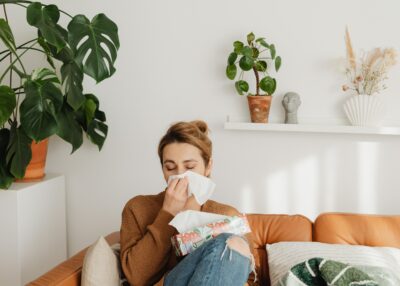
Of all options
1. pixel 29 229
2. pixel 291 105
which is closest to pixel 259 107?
pixel 291 105

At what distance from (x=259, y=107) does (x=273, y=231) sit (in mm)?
625

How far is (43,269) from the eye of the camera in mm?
2268

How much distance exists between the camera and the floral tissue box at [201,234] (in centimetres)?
143

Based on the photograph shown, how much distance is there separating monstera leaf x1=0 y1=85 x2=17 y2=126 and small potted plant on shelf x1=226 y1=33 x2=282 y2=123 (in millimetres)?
1006

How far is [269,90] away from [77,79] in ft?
2.99

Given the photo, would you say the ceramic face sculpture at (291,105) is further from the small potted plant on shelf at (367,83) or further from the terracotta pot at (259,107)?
the small potted plant on shelf at (367,83)

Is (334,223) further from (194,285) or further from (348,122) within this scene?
(194,285)

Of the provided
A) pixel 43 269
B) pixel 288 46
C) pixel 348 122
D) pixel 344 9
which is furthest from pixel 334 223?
pixel 43 269

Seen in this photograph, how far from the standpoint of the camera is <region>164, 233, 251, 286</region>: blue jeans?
1236mm

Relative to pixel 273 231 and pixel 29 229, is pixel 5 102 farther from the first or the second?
pixel 273 231

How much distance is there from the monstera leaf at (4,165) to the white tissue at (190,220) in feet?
3.11

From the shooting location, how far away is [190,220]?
58.4 inches

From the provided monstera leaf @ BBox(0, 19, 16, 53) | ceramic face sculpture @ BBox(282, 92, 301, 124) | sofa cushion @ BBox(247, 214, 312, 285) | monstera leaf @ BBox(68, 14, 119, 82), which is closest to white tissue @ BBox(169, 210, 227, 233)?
sofa cushion @ BBox(247, 214, 312, 285)

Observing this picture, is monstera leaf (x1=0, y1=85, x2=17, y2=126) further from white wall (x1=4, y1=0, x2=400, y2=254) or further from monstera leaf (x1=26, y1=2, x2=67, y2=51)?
white wall (x1=4, y1=0, x2=400, y2=254)
